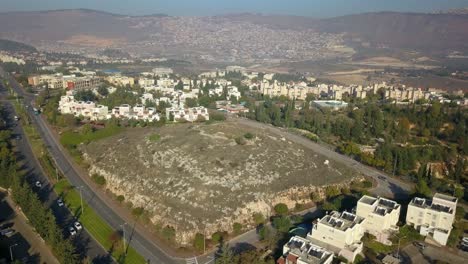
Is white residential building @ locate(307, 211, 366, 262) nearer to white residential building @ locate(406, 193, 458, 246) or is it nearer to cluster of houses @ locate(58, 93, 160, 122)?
white residential building @ locate(406, 193, 458, 246)

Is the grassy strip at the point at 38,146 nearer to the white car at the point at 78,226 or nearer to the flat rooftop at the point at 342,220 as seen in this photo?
the white car at the point at 78,226

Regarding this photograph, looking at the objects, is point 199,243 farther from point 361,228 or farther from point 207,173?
point 361,228

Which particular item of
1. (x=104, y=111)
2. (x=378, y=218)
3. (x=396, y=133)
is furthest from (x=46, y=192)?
(x=396, y=133)

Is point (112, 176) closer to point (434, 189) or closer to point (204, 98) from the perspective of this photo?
point (434, 189)

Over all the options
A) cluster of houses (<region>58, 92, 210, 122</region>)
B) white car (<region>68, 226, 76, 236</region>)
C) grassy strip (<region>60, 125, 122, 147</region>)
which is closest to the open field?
grassy strip (<region>60, 125, 122, 147</region>)

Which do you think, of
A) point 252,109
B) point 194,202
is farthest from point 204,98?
point 194,202
